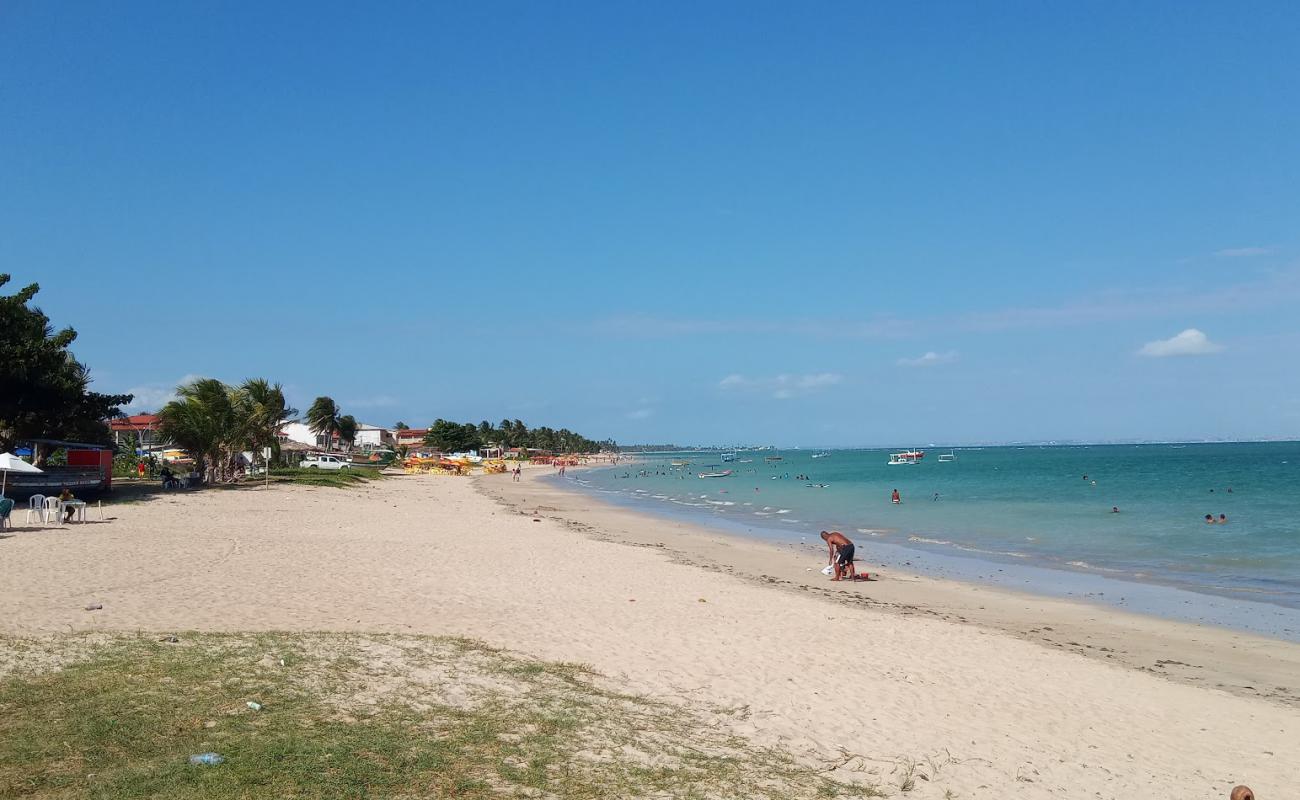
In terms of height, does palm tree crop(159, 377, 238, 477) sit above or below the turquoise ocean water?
above

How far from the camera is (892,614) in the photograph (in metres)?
14.3

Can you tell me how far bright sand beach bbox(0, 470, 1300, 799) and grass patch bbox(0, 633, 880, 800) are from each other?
89cm

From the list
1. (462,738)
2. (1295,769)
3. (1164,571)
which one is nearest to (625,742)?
(462,738)

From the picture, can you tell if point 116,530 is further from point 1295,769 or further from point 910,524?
point 910,524

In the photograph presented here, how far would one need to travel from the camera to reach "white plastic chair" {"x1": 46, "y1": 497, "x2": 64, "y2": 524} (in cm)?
2000

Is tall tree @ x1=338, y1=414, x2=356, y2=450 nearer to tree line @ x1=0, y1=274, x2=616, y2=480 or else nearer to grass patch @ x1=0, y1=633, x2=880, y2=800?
tree line @ x1=0, y1=274, x2=616, y2=480

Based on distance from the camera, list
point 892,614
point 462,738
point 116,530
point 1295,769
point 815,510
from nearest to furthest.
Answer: point 462,738
point 1295,769
point 892,614
point 116,530
point 815,510

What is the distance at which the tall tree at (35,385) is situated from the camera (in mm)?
25766

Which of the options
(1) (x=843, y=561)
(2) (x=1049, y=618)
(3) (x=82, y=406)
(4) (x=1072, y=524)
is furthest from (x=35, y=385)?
(4) (x=1072, y=524)

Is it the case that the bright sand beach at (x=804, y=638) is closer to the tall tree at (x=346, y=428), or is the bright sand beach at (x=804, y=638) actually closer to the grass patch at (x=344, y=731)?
the grass patch at (x=344, y=731)

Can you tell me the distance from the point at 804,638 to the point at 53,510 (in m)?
18.0

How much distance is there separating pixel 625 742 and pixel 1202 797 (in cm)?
457

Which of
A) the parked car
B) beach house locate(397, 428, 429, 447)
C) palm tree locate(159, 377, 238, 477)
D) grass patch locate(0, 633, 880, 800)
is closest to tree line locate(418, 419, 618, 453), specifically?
beach house locate(397, 428, 429, 447)

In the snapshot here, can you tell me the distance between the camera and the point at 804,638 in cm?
1173
